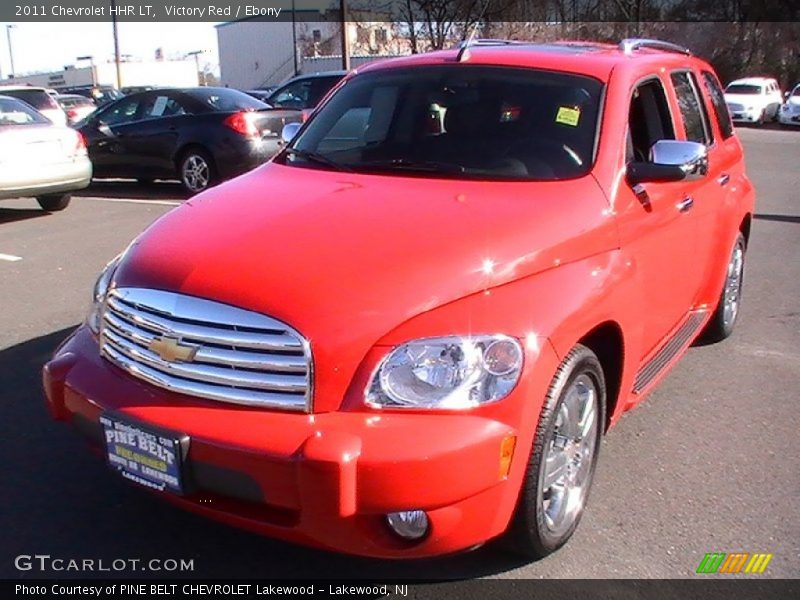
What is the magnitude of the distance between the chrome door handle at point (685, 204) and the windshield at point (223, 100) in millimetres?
8408

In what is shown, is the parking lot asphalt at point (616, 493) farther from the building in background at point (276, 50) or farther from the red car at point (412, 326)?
the building in background at point (276, 50)

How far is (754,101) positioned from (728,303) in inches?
1123

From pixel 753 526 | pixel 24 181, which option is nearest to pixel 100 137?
pixel 24 181

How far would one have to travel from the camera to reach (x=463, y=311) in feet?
9.37

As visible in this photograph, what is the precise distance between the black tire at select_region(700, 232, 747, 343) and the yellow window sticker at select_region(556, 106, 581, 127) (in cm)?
197

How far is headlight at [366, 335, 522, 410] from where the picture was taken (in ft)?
9.01

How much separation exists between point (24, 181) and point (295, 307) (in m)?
8.13

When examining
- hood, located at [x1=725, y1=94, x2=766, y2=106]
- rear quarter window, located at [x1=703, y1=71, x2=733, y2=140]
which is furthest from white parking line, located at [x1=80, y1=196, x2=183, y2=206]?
hood, located at [x1=725, y1=94, x2=766, y2=106]

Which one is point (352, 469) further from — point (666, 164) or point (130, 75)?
point (130, 75)

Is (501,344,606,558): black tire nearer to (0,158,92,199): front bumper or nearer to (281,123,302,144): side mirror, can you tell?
(281,123,302,144): side mirror

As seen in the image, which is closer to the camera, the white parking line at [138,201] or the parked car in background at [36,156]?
the parked car in background at [36,156]

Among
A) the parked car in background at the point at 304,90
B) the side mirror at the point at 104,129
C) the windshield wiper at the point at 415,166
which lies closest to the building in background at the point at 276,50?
the parked car in background at the point at 304,90

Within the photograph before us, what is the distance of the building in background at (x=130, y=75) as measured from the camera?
66.4 meters

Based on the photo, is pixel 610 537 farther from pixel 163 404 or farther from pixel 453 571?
pixel 163 404
